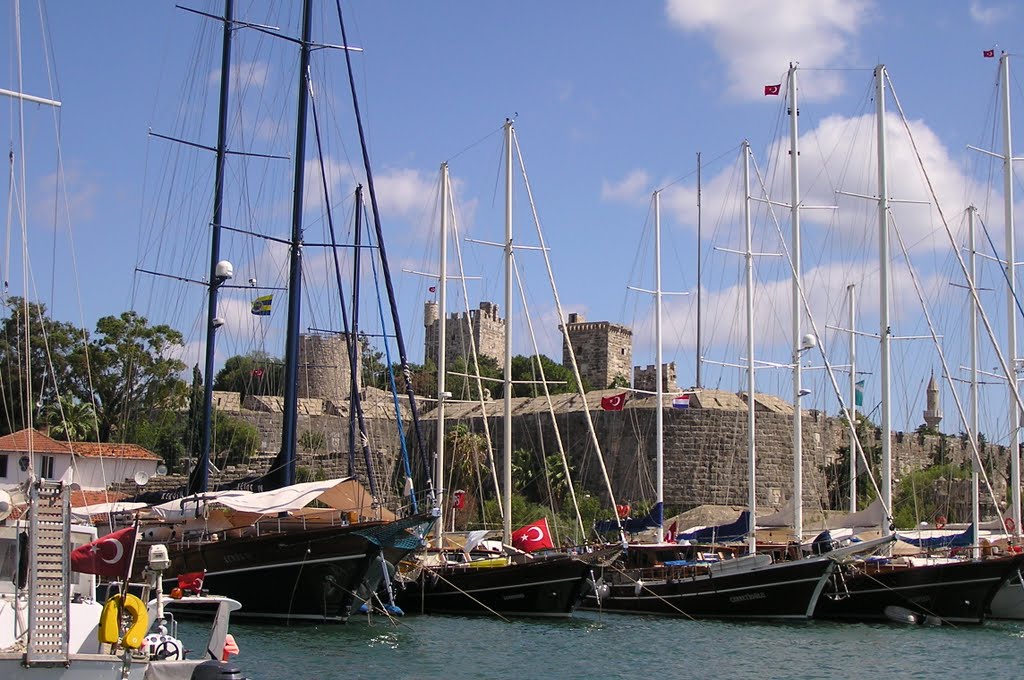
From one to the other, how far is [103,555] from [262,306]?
19.1 metres

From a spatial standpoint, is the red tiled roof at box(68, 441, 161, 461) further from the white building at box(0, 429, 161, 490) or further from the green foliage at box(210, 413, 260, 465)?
the green foliage at box(210, 413, 260, 465)

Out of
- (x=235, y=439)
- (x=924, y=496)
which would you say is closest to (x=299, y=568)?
(x=924, y=496)

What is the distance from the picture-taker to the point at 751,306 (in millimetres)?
36156

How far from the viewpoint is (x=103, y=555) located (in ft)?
48.6

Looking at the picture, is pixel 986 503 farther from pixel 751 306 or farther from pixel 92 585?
pixel 92 585

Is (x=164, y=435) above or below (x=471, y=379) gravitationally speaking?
below

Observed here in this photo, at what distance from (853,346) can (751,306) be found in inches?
365

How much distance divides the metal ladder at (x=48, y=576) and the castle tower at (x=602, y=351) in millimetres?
64946

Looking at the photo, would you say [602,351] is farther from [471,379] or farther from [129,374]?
[129,374]

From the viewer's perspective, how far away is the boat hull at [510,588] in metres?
28.2

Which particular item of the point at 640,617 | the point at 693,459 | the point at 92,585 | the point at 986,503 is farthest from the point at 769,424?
the point at 92,585

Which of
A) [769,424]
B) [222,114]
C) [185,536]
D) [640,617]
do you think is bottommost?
[640,617]

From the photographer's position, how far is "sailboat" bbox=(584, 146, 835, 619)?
2886 centimetres

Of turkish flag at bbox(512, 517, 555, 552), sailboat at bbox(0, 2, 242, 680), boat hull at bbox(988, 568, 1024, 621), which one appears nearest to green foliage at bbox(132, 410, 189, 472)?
turkish flag at bbox(512, 517, 555, 552)
